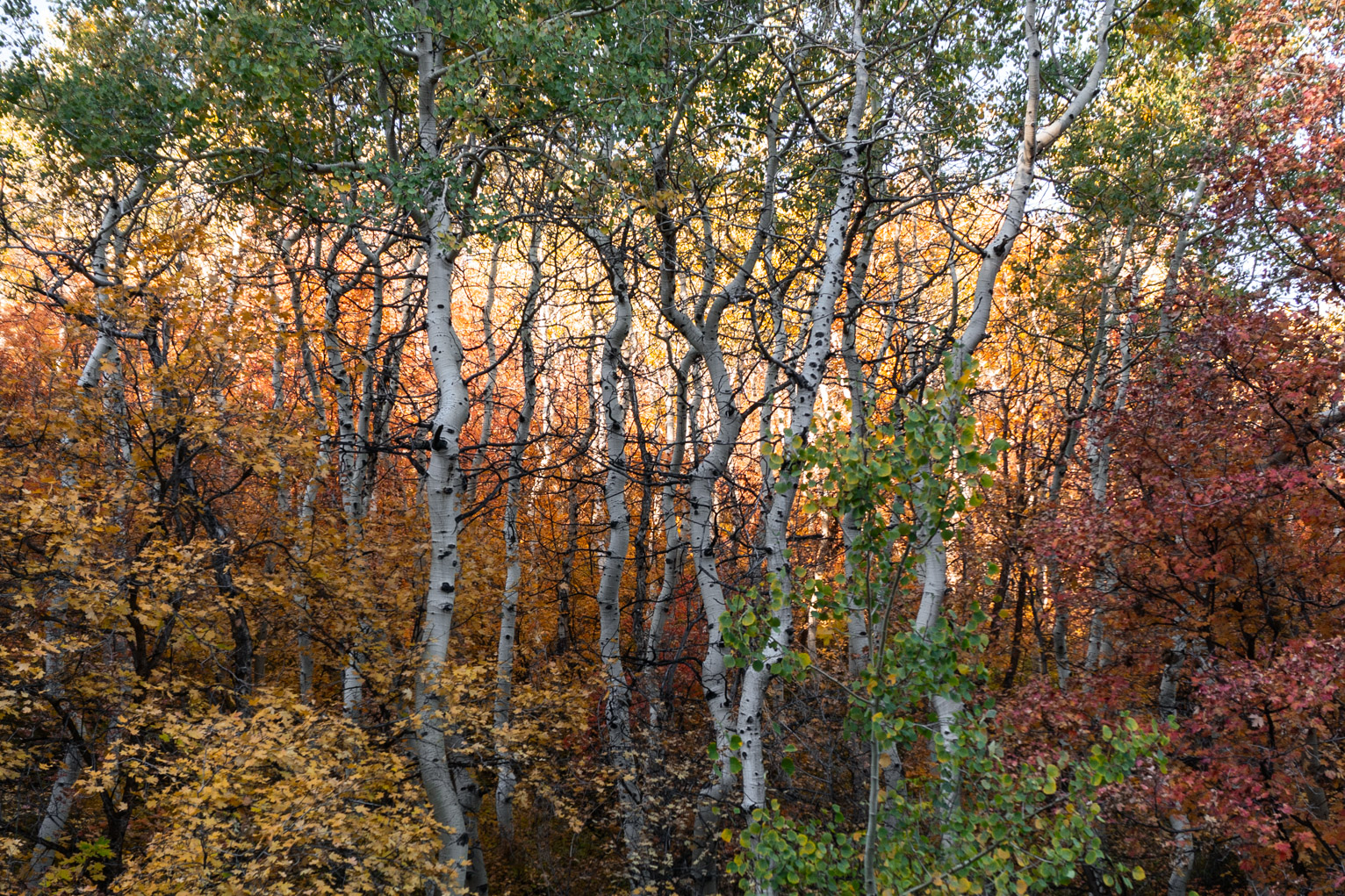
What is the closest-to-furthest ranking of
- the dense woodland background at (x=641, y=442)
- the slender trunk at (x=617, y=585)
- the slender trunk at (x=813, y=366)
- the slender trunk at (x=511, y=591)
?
the dense woodland background at (x=641, y=442), the slender trunk at (x=813, y=366), the slender trunk at (x=617, y=585), the slender trunk at (x=511, y=591)

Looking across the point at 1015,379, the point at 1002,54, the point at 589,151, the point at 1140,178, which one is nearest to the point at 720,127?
the point at 589,151

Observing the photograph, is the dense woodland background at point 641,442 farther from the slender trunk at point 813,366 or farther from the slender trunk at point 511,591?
the slender trunk at point 511,591

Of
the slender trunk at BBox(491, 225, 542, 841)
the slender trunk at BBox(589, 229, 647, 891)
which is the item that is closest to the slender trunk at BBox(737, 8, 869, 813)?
the slender trunk at BBox(589, 229, 647, 891)

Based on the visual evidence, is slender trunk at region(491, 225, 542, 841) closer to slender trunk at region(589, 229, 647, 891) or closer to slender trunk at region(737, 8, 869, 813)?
slender trunk at region(589, 229, 647, 891)

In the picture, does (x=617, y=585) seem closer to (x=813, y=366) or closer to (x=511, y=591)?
(x=511, y=591)

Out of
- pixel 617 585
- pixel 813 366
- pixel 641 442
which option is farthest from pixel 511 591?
pixel 813 366

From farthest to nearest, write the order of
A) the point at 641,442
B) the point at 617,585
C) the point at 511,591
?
the point at 511,591 → the point at 617,585 → the point at 641,442

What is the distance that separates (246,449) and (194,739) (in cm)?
271

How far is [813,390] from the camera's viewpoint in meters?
6.43

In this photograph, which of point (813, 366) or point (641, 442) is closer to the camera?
point (813, 366)

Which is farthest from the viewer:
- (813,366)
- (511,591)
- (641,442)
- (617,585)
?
(511,591)

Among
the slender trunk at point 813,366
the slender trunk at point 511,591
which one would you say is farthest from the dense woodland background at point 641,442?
the slender trunk at point 511,591

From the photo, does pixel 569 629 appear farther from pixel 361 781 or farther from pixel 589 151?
pixel 589 151

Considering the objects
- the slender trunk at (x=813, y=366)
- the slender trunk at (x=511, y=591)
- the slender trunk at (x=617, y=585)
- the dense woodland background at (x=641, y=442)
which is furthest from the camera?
the slender trunk at (x=511, y=591)
